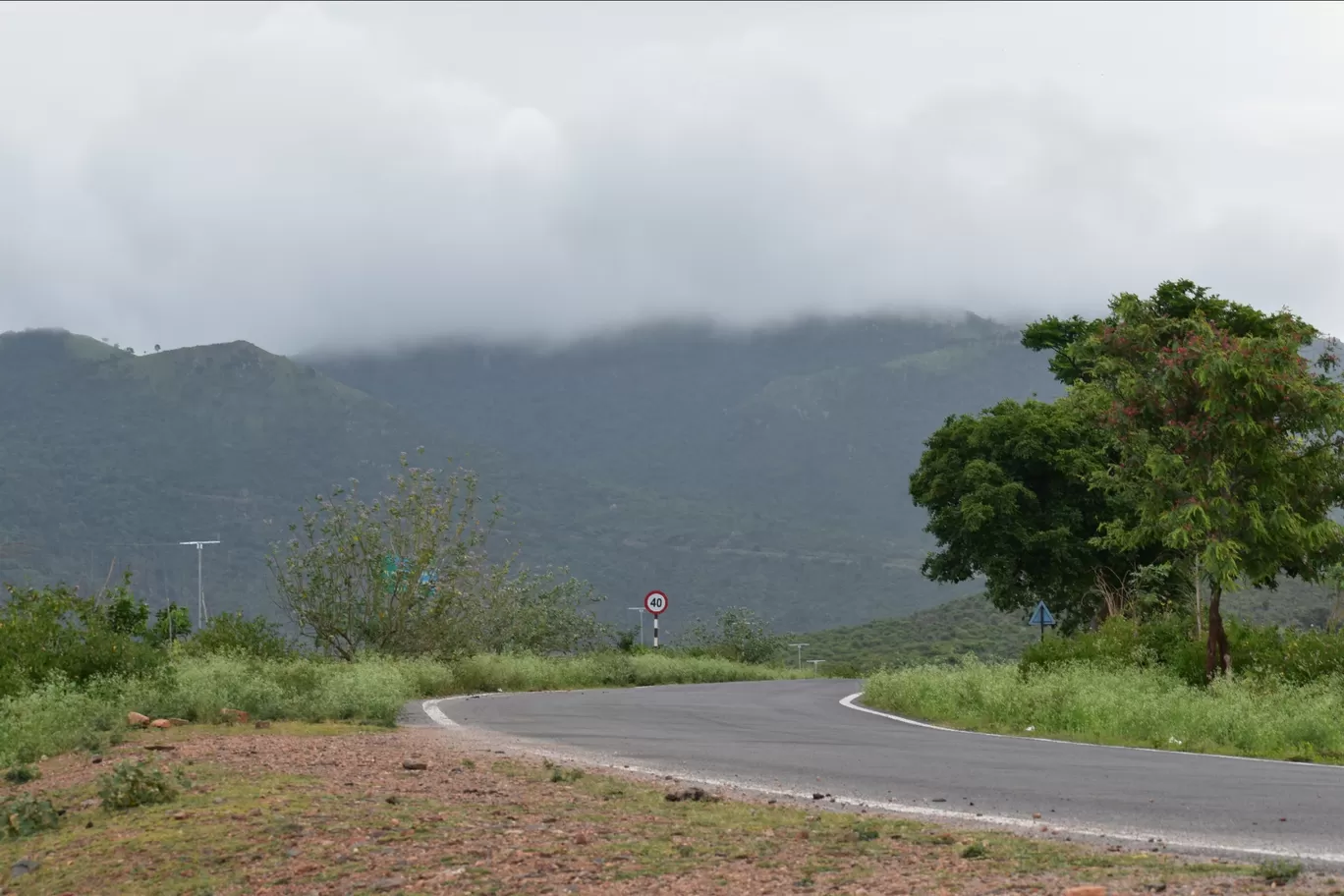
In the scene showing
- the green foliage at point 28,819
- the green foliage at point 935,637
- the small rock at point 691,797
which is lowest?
the green foliage at point 935,637

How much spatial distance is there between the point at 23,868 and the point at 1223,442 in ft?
65.2

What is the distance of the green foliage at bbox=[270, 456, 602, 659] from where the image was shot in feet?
122

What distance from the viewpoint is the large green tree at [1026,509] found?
41.1 m

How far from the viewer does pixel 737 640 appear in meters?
71.9

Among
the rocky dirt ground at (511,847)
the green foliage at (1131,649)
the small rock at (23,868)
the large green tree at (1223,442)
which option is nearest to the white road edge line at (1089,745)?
the green foliage at (1131,649)

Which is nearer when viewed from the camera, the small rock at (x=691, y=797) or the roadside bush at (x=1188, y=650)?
the small rock at (x=691, y=797)

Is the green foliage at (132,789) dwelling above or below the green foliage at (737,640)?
above

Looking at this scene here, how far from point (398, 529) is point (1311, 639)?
2295 centimetres

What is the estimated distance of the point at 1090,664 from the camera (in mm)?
25797

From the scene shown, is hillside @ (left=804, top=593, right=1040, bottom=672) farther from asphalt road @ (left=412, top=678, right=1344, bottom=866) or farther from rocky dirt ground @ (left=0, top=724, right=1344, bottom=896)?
rocky dirt ground @ (left=0, top=724, right=1344, bottom=896)

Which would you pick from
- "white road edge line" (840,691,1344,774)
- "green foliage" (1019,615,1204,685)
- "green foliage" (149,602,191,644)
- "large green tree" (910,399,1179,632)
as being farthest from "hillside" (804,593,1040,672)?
"white road edge line" (840,691,1344,774)

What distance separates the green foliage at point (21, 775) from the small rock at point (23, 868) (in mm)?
3888

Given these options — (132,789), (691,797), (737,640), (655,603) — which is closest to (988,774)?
(691,797)

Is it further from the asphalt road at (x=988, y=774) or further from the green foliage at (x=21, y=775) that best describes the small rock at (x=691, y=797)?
the green foliage at (x=21, y=775)
